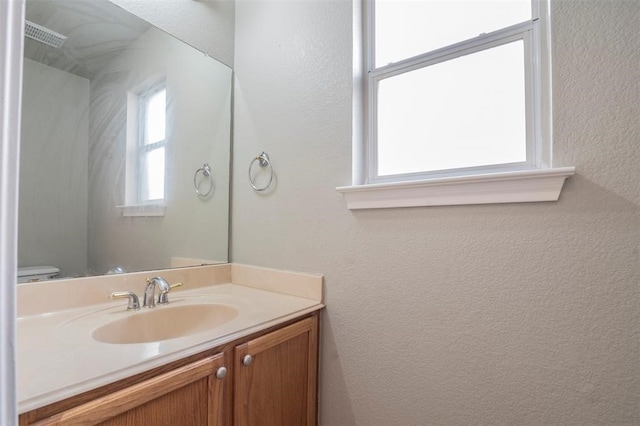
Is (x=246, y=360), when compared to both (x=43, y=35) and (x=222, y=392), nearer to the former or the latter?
(x=222, y=392)

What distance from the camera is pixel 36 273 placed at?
1006mm

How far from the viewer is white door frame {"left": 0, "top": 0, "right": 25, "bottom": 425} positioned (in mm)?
305

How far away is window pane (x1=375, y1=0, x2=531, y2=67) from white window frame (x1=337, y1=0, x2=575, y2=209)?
0.03 metres

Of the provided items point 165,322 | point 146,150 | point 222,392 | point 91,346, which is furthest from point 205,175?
point 222,392

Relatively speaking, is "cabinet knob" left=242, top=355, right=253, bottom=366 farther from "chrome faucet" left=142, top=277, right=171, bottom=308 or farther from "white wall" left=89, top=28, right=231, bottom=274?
"white wall" left=89, top=28, right=231, bottom=274

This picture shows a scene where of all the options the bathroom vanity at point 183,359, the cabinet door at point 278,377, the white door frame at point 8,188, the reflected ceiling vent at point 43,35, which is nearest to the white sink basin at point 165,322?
the bathroom vanity at point 183,359

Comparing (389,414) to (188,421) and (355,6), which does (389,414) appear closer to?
(188,421)

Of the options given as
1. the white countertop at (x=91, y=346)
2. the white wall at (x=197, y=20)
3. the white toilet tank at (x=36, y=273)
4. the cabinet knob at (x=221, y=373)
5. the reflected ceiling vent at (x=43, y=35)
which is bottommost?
the cabinet knob at (x=221, y=373)

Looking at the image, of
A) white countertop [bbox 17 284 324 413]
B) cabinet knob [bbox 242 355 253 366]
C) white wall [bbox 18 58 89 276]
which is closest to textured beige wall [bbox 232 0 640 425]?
white countertop [bbox 17 284 324 413]

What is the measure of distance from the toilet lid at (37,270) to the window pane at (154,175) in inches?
16.8

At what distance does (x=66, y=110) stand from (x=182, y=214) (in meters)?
0.61

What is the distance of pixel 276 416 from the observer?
99 centimetres

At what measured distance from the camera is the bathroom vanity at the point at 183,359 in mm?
592

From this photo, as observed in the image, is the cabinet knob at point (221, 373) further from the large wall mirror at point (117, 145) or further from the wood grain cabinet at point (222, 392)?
the large wall mirror at point (117, 145)
